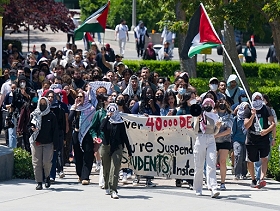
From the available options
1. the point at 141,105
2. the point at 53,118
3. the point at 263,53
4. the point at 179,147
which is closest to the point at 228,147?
the point at 179,147

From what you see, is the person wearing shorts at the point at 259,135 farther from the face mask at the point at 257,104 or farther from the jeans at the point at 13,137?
the jeans at the point at 13,137

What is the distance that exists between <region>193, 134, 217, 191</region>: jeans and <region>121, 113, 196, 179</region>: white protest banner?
751mm

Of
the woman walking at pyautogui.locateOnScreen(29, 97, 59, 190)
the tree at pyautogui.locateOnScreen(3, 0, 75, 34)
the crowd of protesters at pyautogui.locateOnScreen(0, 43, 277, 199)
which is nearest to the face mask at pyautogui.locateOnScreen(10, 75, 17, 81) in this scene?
the crowd of protesters at pyautogui.locateOnScreen(0, 43, 277, 199)

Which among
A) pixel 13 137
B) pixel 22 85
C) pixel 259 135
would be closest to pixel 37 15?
pixel 22 85

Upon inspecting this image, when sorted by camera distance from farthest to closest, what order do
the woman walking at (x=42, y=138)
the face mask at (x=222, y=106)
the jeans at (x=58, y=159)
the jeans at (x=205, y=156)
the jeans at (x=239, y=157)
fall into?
1. the jeans at (x=239, y=157)
2. the face mask at (x=222, y=106)
3. the jeans at (x=58, y=159)
4. the woman walking at (x=42, y=138)
5. the jeans at (x=205, y=156)

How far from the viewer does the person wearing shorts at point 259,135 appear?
47.5 feet

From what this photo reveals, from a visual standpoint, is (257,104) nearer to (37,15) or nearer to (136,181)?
(136,181)

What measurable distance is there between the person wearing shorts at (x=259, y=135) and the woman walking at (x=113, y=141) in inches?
87.5

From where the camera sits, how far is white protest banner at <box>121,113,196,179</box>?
14.7m

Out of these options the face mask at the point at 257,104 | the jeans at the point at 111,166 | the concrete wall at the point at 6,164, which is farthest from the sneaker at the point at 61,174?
the face mask at the point at 257,104

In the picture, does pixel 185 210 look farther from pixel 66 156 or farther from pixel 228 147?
pixel 66 156

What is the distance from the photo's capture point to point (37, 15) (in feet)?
91.0

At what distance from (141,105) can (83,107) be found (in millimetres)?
1051

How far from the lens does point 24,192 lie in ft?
45.0
